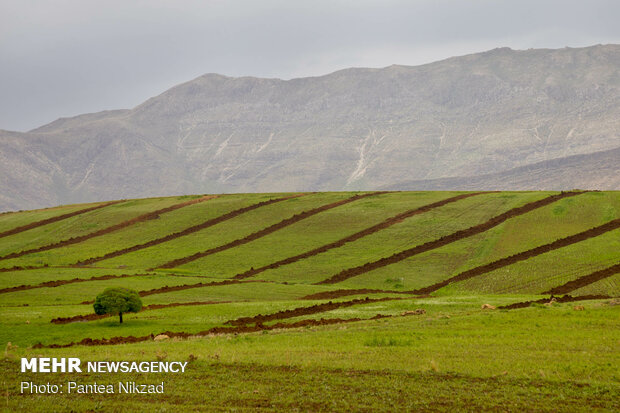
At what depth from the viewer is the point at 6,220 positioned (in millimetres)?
133750

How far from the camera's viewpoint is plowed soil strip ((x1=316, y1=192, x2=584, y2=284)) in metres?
82.4

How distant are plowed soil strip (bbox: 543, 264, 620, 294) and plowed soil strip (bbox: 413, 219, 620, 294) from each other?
11153mm

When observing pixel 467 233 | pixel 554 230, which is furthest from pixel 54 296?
pixel 554 230

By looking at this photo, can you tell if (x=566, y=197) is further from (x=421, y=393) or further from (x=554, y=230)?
(x=421, y=393)

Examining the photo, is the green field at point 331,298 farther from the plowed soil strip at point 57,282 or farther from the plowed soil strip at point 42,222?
the plowed soil strip at point 42,222

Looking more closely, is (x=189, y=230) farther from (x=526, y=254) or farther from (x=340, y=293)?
(x=526, y=254)

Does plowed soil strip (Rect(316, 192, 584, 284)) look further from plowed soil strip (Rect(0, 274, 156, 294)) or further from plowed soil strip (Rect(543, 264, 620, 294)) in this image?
plowed soil strip (Rect(0, 274, 156, 294))

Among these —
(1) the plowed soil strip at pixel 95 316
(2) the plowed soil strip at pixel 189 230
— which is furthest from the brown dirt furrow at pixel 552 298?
(2) the plowed soil strip at pixel 189 230

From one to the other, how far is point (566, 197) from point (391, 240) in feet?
129

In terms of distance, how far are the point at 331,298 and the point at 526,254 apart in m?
31.7

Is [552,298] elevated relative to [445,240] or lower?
lower

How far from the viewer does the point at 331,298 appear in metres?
65.4

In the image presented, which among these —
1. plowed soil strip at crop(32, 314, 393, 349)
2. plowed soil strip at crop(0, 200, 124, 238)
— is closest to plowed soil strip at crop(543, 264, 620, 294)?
plowed soil strip at crop(32, 314, 393, 349)

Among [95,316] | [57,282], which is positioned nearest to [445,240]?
[57,282]
